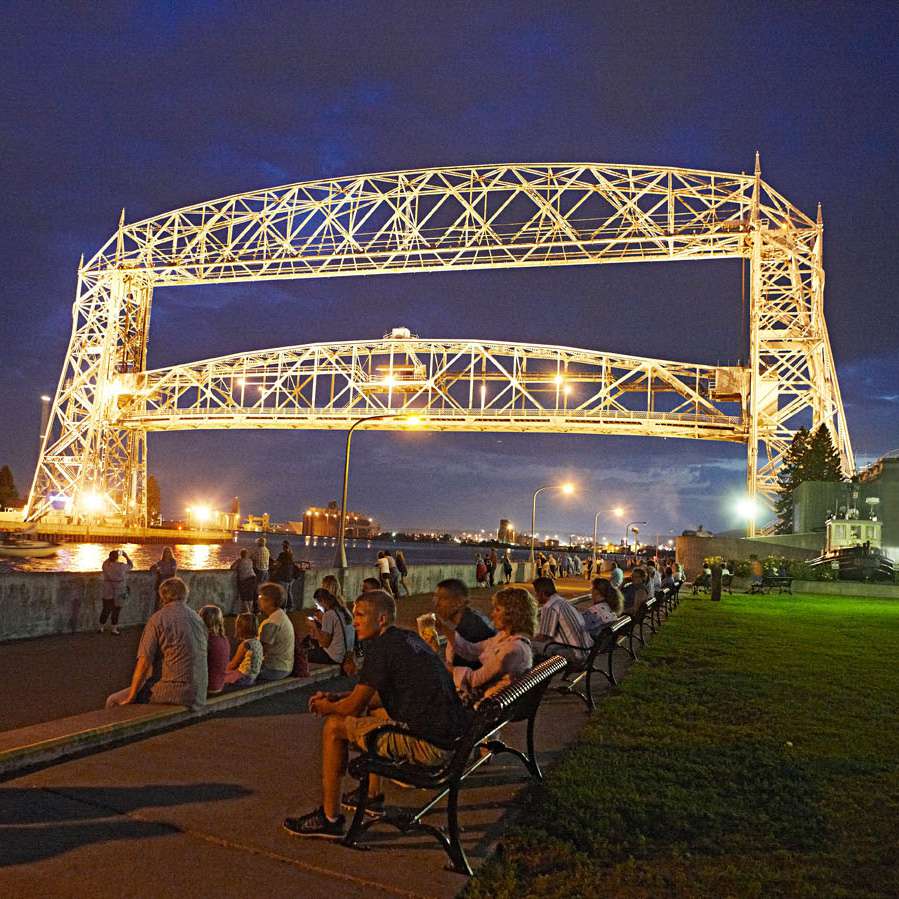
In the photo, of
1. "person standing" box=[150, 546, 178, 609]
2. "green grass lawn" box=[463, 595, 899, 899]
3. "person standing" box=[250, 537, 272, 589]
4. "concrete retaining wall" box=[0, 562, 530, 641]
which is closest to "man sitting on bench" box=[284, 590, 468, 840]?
"green grass lawn" box=[463, 595, 899, 899]

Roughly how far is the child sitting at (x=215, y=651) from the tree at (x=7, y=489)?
128 m

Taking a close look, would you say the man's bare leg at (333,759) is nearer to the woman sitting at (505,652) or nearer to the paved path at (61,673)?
the woman sitting at (505,652)

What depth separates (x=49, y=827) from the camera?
4195 millimetres

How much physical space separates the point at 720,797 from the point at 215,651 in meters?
4.26

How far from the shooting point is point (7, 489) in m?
124

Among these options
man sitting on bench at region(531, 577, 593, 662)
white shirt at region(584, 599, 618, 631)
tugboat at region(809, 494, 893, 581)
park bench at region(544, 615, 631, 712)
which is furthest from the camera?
tugboat at region(809, 494, 893, 581)

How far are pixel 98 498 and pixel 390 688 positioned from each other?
58.8 metres

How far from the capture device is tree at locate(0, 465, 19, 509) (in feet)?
403

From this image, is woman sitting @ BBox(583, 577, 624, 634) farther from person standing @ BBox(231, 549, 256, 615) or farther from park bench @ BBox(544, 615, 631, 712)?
person standing @ BBox(231, 549, 256, 615)

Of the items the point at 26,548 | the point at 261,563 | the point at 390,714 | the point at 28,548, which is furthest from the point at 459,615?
the point at 28,548

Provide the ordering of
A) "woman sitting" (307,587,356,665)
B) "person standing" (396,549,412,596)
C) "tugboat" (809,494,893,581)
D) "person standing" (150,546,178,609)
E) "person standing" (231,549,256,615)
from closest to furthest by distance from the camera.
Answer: "woman sitting" (307,587,356,665), "person standing" (150,546,178,609), "person standing" (231,549,256,615), "person standing" (396,549,412,596), "tugboat" (809,494,893,581)

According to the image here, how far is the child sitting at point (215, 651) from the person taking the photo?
7344 mm

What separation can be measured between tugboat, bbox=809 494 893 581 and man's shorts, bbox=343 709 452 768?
105 ft

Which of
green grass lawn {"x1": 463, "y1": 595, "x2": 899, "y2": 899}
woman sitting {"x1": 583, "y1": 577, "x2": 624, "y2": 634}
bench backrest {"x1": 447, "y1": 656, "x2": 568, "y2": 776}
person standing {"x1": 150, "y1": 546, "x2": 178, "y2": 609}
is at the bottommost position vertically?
green grass lawn {"x1": 463, "y1": 595, "x2": 899, "y2": 899}
